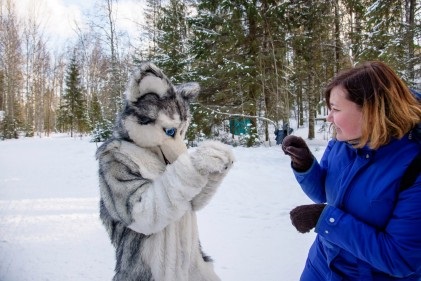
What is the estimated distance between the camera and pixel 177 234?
5.13 ft

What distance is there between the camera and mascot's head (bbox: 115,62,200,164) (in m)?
1.50

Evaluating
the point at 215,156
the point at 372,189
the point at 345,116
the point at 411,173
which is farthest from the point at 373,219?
the point at 215,156

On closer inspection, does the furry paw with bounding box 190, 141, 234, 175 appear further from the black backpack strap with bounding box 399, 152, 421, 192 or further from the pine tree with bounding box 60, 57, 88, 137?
the pine tree with bounding box 60, 57, 88, 137

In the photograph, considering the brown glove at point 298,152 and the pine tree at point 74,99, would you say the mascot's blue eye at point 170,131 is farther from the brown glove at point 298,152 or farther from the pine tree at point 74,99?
the pine tree at point 74,99

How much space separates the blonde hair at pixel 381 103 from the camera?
1.18m

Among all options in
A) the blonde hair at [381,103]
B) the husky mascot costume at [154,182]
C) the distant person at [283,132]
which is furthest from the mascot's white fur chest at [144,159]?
the distant person at [283,132]

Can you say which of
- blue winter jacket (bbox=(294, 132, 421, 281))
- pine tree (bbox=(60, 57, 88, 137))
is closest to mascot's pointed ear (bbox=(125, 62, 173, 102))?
blue winter jacket (bbox=(294, 132, 421, 281))

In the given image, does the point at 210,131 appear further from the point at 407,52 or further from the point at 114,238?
the point at 114,238

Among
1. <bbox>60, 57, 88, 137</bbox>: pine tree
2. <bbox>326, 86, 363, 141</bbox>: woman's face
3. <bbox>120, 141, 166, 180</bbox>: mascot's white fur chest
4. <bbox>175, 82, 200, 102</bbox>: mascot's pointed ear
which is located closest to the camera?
Answer: <bbox>326, 86, 363, 141</bbox>: woman's face

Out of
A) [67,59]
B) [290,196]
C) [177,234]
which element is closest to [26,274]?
[177,234]

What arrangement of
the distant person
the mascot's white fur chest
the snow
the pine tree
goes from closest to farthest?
the mascot's white fur chest → the snow → the distant person → the pine tree

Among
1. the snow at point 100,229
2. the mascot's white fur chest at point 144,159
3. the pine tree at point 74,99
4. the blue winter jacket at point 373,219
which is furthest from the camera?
the pine tree at point 74,99

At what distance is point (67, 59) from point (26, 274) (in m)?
36.2

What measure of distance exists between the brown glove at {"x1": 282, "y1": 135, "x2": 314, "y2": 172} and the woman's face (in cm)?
25
